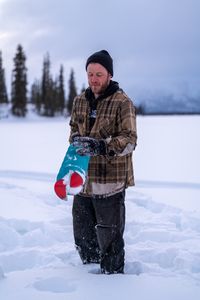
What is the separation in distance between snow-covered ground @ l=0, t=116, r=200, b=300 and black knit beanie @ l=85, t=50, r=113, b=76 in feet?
5.18

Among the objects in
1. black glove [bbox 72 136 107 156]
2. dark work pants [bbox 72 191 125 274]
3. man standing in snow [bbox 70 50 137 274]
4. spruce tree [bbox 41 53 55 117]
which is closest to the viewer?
black glove [bbox 72 136 107 156]

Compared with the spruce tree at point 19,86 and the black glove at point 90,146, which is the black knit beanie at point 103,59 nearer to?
the black glove at point 90,146

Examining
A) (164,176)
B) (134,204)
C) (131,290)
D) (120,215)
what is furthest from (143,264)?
(164,176)

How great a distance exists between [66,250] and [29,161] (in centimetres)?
721

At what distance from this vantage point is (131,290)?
282 centimetres

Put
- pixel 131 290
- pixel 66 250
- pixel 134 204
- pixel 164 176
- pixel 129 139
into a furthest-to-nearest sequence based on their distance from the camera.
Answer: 1. pixel 164 176
2. pixel 134 204
3. pixel 66 250
4. pixel 129 139
5. pixel 131 290

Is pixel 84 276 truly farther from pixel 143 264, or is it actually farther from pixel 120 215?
pixel 143 264

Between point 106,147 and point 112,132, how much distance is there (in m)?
0.26

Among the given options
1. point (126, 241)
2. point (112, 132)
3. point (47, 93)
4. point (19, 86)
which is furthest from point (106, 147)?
point (47, 93)

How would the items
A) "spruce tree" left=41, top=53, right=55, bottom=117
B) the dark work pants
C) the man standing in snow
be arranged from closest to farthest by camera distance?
the man standing in snow, the dark work pants, "spruce tree" left=41, top=53, right=55, bottom=117

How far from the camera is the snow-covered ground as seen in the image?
2.86 metres

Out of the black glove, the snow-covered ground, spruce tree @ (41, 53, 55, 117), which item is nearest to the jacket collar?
the black glove

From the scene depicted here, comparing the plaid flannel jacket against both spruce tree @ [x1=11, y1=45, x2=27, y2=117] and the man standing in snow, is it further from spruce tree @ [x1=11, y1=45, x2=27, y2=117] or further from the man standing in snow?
spruce tree @ [x1=11, y1=45, x2=27, y2=117]

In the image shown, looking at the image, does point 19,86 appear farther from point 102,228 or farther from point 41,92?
point 102,228
